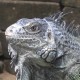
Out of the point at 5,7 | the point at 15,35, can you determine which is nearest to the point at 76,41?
the point at 15,35

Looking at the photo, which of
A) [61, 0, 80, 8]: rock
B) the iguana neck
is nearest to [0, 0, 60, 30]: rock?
[61, 0, 80, 8]: rock

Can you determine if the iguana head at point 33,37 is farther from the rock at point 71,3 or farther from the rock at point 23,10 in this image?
the rock at point 23,10

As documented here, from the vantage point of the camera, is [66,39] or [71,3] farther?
[71,3]

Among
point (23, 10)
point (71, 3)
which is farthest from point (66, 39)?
point (23, 10)

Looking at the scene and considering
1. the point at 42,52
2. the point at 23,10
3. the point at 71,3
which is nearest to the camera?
the point at 42,52

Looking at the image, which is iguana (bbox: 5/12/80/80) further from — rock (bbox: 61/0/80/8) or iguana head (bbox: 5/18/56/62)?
rock (bbox: 61/0/80/8)

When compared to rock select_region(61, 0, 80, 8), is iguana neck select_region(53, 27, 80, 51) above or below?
below

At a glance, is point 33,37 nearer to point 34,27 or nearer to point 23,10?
point 34,27

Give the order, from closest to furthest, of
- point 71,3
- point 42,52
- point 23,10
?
1. point 42,52
2. point 71,3
3. point 23,10

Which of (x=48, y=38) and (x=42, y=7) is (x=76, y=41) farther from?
(x=42, y=7)
